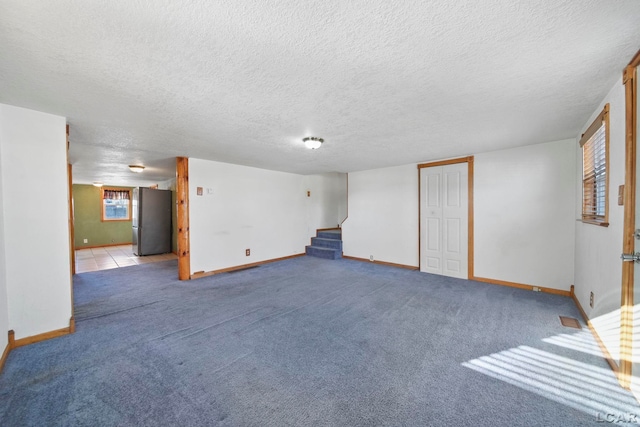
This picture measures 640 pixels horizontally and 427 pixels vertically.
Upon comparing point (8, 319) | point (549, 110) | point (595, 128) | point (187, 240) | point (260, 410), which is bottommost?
point (260, 410)

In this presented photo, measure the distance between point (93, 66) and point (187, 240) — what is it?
131 inches

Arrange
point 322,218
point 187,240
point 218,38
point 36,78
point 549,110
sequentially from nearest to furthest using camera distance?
1. point 218,38
2. point 36,78
3. point 549,110
4. point 187,240
5. point 322,218

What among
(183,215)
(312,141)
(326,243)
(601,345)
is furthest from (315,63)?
(326,243)

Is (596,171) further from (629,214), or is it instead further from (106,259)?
(106,259)

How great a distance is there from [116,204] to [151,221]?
10.3ft

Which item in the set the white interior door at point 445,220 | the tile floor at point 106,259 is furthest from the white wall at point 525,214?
the tile floor at point 106,259

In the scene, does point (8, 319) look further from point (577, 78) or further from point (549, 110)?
point (549, 110)

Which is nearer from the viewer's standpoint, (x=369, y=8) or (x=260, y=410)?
(x=369, y=8)

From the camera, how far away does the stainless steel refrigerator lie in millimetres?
6625

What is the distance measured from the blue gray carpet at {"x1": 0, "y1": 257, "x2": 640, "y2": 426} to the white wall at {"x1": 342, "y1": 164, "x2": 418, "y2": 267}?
1.90 m

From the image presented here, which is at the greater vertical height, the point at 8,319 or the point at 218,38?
the point at 218,38

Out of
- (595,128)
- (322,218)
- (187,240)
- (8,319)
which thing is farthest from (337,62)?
(322,218)

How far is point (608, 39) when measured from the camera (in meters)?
1.40

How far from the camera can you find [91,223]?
8070 millimetres
